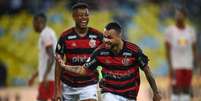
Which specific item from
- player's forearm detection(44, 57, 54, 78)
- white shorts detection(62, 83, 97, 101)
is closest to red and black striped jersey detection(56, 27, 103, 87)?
white shorts detection(62, 83, 97, 101)

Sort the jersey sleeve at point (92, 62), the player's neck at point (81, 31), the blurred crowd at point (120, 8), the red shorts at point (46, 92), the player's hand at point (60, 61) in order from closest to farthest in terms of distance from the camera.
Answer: the jersey sleeve at point (92, 62) → the player's hand at point (60, 61) → the player's neck at point (81, 31) → the red shorts at point (46, 92) → the blurred crowd at point (120, 8)

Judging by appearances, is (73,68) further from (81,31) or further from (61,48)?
(81,31)

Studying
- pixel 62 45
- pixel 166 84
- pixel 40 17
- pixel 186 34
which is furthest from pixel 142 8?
pixel 62 45

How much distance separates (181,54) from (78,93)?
500cm

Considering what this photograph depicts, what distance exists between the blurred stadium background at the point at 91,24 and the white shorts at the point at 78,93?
11334 mm

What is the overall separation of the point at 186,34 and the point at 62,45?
17.1 feet

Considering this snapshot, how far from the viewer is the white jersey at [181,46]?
17.1m

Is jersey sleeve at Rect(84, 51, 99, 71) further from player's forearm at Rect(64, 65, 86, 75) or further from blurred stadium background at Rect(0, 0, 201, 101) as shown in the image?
blurred stadium background at Rect(0, 0, 201, 101)

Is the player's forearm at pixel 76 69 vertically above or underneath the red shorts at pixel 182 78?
above

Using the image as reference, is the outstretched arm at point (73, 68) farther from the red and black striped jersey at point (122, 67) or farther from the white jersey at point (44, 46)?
the white jersey at point (44, 46)

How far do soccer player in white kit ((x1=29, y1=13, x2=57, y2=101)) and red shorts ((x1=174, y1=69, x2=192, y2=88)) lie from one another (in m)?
3.56

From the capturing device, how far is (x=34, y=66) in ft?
83.1

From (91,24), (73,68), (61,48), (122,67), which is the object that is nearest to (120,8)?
(91,24)

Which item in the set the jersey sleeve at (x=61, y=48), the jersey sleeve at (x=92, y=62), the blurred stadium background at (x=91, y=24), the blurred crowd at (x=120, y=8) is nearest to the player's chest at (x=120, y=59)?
the jersey sleeve at (x=92, y=62)
